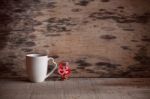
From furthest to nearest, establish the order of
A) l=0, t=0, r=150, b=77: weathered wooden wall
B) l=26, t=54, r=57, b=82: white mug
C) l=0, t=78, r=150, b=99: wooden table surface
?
1. l=0, t=0, r=150, b=77: weathered wooden wall
2. l=26, t=54, r=57, b=82: white mug
3. l=0, t=78, r=150, b=99: wooden table surface

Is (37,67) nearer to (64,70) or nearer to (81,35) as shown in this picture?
(64,70)

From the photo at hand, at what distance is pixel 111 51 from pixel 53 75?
0.28 meters

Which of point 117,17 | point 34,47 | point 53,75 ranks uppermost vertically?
point 117,17

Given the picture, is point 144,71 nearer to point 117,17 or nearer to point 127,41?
point 127,41

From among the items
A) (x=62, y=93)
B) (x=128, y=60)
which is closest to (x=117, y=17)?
(x=128, y=60)

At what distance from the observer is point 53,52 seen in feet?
4.44

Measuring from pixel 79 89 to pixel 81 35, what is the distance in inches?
11.9

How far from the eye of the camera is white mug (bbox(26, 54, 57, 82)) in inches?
48.0

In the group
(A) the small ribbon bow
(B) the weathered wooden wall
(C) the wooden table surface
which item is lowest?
(C) the wooden table surface

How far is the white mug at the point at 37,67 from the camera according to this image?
4.00 ft

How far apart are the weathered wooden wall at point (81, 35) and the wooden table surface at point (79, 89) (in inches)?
3.0

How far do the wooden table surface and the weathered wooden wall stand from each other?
3.0 inches

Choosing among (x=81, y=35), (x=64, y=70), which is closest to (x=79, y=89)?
(x=64, y=70)

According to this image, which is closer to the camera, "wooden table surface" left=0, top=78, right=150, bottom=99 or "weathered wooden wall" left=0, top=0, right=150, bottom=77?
→ "wooden table surface" left=0, top=78, right=150, bottom=99
